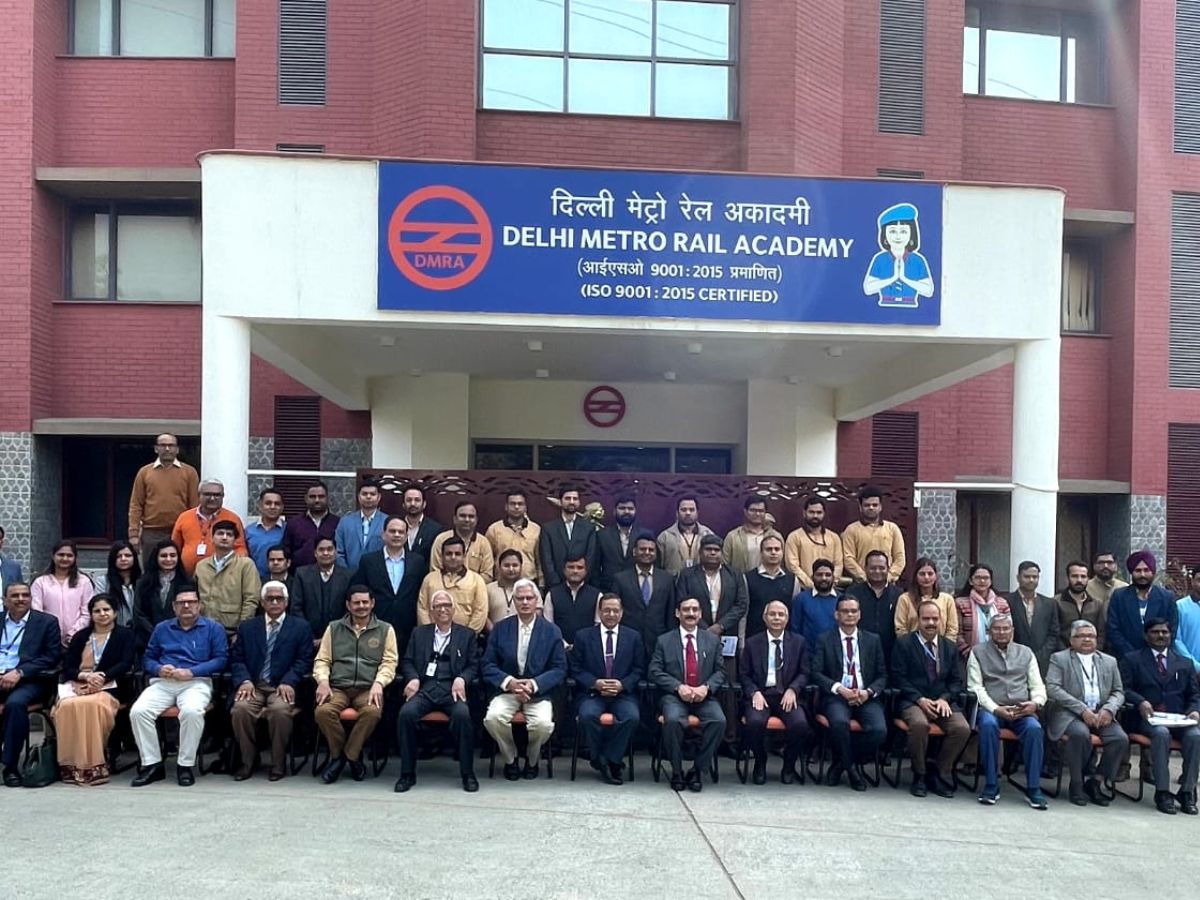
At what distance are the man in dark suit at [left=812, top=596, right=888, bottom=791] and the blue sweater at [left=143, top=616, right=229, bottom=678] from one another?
443 cm

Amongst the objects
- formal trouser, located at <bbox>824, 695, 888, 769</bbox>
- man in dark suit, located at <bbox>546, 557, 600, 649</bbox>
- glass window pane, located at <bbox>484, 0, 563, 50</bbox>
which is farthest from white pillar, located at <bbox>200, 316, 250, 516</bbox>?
glass window pane, located at <bbox>484, 0, 563, 50</bbox>

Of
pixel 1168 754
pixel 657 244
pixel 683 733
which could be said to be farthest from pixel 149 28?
pixel 1168 754

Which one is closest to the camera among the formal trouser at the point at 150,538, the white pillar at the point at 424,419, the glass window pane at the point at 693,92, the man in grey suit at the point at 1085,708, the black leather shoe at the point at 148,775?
the black leather shoe at the point at 148,775

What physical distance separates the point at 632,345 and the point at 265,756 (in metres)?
5.08

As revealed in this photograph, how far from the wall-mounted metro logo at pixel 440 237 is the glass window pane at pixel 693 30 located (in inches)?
209

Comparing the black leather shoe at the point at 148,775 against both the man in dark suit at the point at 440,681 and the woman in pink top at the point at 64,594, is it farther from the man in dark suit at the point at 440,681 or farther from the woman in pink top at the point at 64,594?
the man in dark suit at the point at 440,681

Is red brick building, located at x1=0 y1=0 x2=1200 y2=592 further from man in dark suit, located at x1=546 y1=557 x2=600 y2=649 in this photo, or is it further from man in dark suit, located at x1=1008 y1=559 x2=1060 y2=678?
man in dark suit, located at x1=546 y1=557 x2=600 y2=649

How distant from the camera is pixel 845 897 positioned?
5.14m

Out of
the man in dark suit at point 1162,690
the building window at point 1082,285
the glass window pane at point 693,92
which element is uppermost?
the glass window pane at point 693,92

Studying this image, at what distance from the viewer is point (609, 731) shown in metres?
7.29

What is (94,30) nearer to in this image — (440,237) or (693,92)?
(693,92)

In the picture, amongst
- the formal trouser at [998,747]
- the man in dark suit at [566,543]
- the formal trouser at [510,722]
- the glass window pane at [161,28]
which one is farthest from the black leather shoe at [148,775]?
the glass window pane at [161,28]

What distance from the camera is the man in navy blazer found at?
725 centimetres

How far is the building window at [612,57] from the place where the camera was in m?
12.2
